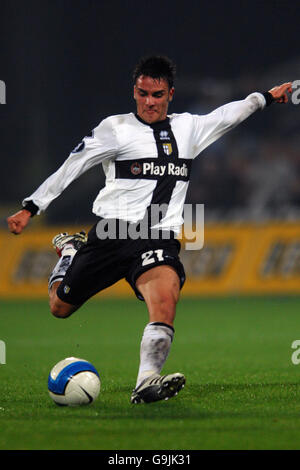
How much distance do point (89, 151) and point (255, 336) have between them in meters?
5.41

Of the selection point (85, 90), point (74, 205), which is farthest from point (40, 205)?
point (85, 90)

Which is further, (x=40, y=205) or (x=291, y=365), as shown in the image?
(x=291, y=365)

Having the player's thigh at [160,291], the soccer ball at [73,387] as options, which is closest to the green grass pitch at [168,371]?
the soccer ball at [73,387]

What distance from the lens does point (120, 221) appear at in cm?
634

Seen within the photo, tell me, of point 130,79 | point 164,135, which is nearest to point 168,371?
point 164,135

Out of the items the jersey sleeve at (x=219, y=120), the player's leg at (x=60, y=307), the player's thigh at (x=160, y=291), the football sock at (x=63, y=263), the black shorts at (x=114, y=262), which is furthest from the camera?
the football sock at (x=63, y=263)

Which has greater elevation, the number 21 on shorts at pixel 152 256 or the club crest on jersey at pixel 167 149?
the club crest on jersey at pixel 167 149

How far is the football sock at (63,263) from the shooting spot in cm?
717

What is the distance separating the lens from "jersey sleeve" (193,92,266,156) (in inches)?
264

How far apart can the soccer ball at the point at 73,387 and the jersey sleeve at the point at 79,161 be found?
108cm

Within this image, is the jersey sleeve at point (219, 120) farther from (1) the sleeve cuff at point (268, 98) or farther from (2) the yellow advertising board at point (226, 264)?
(2) the yellow advertising board at point (226, 264)

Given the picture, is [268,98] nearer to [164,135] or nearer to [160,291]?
[164,135]

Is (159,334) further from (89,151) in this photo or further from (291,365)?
(291,365)

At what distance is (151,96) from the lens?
6395mm
